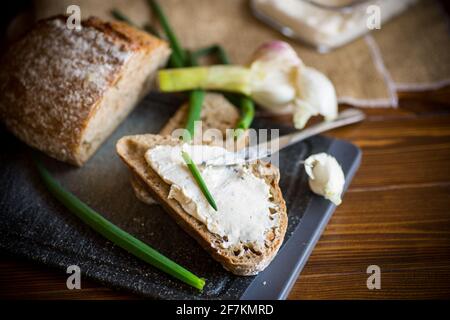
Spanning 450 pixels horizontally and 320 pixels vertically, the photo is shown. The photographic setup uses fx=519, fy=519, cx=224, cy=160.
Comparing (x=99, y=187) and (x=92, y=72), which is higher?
(x=92, y=72)

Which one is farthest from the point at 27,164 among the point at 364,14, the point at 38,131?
the point at 364,14

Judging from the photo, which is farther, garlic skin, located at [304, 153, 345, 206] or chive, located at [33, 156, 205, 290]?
garlic skin, located at [304, 153, 345, 206]

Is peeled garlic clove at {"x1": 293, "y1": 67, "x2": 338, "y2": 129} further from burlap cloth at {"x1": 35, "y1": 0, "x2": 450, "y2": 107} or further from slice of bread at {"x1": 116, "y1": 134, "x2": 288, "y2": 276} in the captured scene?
slice of bread at {"x1": 116, "y1": 134, "x2": 288, "y2": 276}

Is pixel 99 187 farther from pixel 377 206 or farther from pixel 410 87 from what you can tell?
pixel 410 87

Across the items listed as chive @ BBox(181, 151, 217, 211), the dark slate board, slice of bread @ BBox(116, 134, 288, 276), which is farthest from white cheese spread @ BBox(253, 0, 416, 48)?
chive @ BBox(181, 151, 217, 211)
